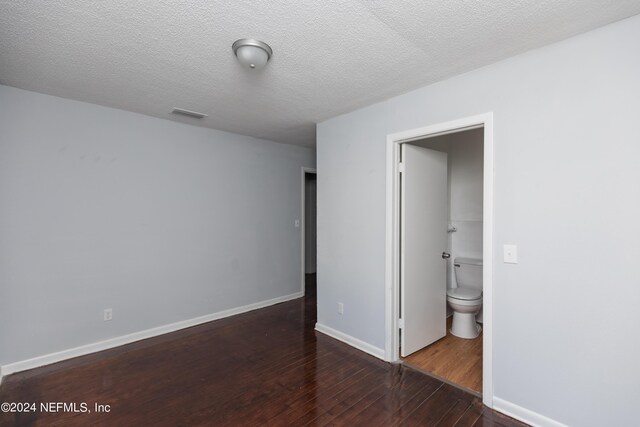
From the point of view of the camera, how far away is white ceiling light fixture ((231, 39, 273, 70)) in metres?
1.78

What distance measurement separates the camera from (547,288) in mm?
1843

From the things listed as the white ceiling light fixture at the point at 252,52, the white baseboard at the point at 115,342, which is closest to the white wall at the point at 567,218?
the white ceiling light fixture at the point at 252,52

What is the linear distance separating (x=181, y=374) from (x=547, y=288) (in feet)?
9.16

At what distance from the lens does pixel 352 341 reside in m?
3.03

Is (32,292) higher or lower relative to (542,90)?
lower

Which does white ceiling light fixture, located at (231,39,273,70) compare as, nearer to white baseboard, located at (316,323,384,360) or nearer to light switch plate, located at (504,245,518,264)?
light switch plate, located at (504,245,518,264)

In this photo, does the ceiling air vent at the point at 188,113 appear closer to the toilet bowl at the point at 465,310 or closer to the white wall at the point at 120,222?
the white wall at the point at 120,222

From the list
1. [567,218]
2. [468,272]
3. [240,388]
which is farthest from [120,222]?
[468,272]

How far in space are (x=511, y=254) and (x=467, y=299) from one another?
4.13 feet

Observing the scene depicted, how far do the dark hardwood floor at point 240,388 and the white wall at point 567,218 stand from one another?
50 centimetres

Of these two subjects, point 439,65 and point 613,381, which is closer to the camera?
point 613,381

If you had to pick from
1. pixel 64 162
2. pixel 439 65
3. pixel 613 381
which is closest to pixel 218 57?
pixel 439 65

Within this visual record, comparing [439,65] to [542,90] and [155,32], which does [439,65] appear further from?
[155,32]

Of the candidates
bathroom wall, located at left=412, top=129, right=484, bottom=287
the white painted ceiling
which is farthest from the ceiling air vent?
bathroom wall, located at left=412, top=129, right=484, bottom=287
